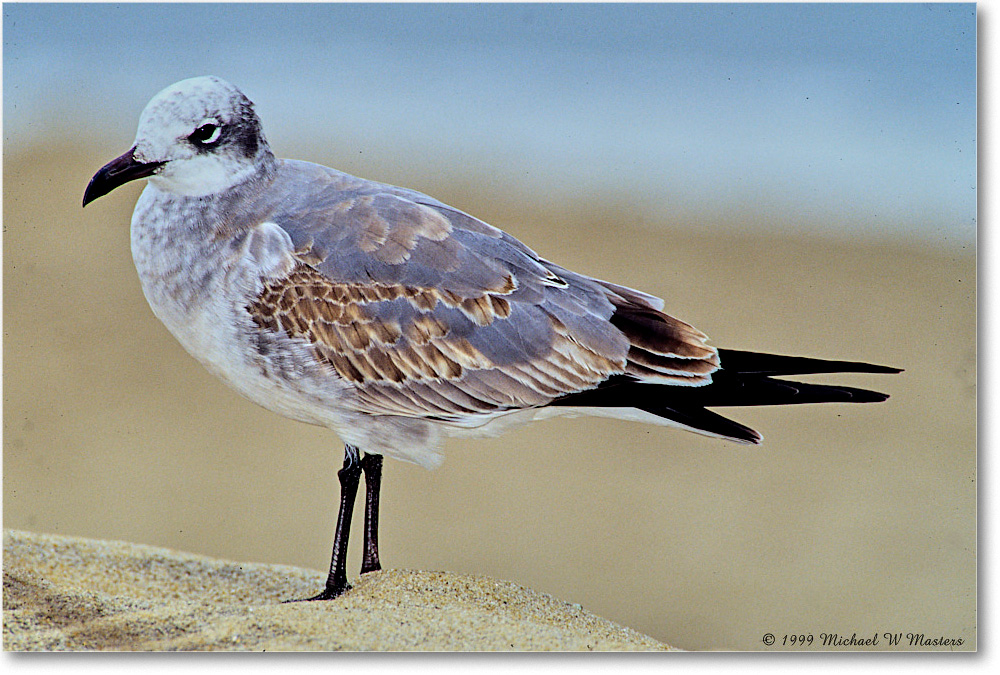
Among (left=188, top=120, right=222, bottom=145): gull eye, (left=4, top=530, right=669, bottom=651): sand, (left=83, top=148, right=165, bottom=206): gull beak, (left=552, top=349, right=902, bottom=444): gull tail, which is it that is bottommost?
(left=4, top=530, right=669, bottom=651): sand

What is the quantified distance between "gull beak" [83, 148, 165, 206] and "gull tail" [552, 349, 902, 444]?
4.31 feet

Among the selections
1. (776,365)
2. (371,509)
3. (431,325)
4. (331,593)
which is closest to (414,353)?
(431,325)

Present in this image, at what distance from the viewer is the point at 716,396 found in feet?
9.17

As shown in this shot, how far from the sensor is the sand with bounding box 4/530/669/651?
9.27ft

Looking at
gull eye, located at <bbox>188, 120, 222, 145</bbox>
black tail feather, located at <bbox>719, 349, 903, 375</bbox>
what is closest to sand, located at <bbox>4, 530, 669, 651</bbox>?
black tail feather, located at <bbox>719, 349, 903, 375</bbox>

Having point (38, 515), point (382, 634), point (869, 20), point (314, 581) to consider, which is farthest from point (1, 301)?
point (869, 20)

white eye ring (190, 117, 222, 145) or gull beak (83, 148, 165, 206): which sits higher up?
white eye ring (190, 117, 222, 145)

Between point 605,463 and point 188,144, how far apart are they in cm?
177

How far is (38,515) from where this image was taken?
10.6 feet

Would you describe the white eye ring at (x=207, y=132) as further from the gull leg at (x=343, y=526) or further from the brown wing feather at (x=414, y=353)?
the gull leg at (x=343, y=526)

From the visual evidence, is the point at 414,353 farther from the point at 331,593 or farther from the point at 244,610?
the point at 244,610

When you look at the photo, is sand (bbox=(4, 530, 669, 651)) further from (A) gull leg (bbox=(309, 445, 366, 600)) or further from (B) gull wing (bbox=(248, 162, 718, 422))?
(B) gull wing (bbox=(248, 162, 718, 422))

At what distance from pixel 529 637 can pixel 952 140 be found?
6.82ft

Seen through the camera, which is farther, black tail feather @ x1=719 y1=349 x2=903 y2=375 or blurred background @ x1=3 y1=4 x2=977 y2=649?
blurred background @ x1=3 y1=4 x2=977 y2=649
